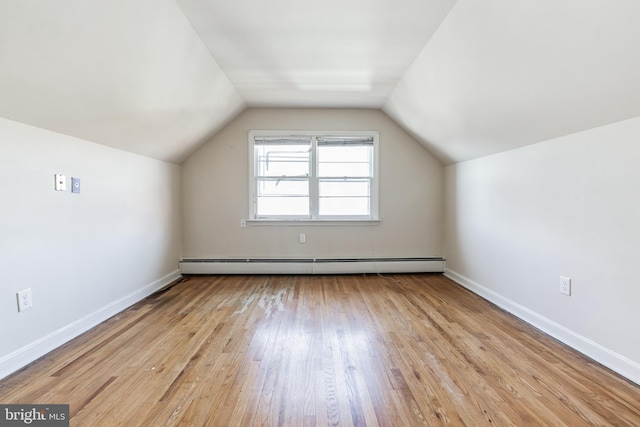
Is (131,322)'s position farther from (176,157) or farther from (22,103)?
(176,157)

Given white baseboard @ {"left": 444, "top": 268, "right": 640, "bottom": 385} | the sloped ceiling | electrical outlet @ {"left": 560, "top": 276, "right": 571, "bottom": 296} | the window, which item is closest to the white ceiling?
the sloped ceiling

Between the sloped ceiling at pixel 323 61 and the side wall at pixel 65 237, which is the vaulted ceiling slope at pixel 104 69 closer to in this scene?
the sloped ceiling at pixel 323 61

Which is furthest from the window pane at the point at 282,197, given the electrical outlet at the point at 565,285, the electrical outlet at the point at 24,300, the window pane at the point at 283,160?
the electrical outlet at the point at 565,285

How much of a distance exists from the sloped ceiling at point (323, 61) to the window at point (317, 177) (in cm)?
90

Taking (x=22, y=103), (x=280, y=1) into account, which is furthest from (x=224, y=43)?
(x=22, y=103)

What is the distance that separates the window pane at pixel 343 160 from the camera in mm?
4301

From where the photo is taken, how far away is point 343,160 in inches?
170

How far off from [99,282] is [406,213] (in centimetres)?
352

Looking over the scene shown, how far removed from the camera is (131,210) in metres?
3.10

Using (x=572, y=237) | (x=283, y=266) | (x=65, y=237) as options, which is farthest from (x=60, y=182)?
(x=572, y=237)

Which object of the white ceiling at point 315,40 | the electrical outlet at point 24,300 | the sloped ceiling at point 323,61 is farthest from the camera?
the white ceiling at point 315,40

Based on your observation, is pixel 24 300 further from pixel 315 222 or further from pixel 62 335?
pixel 315 222

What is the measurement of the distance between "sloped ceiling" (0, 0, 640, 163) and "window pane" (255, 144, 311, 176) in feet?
3.04

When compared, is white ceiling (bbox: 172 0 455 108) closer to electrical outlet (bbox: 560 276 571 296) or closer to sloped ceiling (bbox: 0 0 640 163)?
sloped ceiling (bbox: 0 0 640 163)
